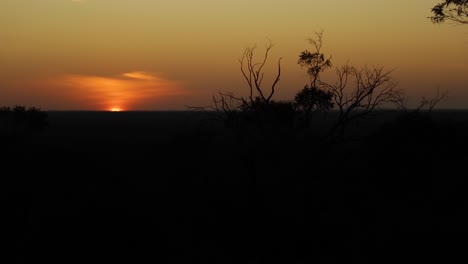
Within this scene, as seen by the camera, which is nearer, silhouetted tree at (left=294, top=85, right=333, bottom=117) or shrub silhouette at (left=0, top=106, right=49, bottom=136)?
silhouetted tree at (left=294, top=85, right=333, bottom=117)

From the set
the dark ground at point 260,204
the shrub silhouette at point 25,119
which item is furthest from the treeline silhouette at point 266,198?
the shrub silhouette at point 25,119

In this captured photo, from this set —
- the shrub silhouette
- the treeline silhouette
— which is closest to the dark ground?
the treeline silhouette

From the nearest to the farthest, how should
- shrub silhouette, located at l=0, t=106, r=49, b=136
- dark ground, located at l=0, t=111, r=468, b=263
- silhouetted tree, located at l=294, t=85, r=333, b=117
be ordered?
dark ground, located at l=0, t=111, r=468, b=263 < silhouetted tree, located at l=294, t=85, r=333, b=117 < shrub silhouette, located at l=0, t=106, r=49, b=136

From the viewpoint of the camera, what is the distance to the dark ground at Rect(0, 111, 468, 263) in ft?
Answer: 50.9

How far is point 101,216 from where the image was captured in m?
17.8

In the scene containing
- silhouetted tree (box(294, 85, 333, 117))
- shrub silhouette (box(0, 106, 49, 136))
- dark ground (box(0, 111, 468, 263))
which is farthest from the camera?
shrub silhouette (box(0, 106, 49, 136))

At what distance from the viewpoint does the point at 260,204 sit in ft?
66.4

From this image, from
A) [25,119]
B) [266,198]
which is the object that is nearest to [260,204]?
[266,198]

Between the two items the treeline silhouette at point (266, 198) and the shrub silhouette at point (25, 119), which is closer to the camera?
the treeline silhouette at point (266, 198)

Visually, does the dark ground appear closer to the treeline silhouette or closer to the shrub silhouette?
the treeline silhouette

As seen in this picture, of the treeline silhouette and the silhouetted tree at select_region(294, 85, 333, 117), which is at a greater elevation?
the silhouetted tree at select_region(294, 85, 333, 117)

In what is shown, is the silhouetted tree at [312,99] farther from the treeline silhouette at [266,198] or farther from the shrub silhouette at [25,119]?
the shrub silhouette at [25,119]

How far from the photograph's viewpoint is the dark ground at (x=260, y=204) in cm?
1551

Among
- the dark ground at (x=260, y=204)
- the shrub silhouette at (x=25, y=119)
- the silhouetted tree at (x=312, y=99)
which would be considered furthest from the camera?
the shrub silhouette at (x=25, y=119)
